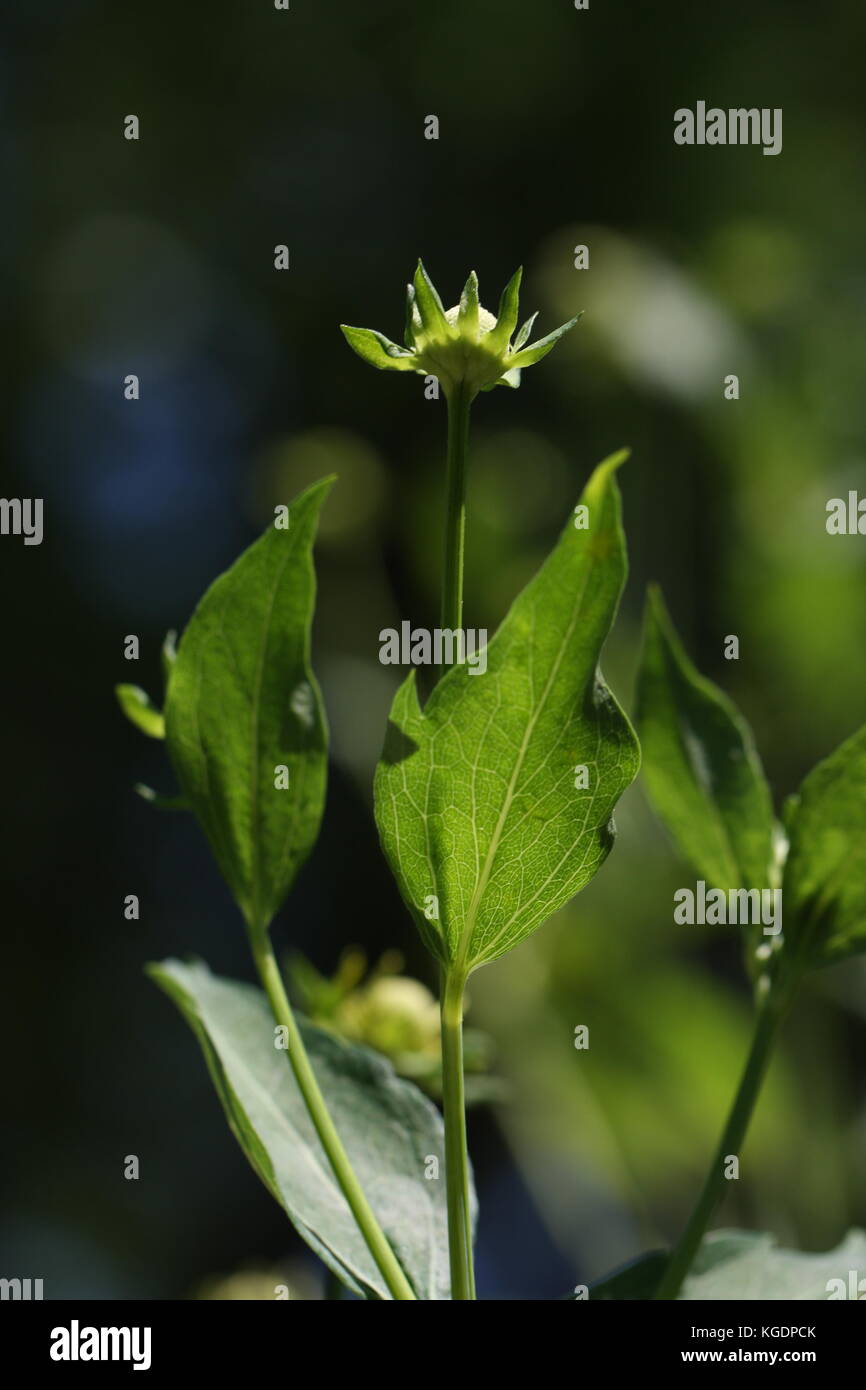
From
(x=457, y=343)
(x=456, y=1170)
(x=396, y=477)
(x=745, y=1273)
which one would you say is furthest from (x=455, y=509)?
(x=396, y=477)

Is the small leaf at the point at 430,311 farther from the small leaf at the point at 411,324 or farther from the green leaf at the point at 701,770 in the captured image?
the green leaf at the point at 701,770

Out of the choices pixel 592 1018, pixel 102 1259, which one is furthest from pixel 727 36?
pixel 102 1259

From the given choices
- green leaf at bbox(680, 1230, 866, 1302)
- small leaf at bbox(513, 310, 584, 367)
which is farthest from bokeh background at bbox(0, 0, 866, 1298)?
small leaf at bbox(513, 310, 584, 367)

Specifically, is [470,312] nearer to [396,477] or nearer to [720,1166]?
[720,1166]

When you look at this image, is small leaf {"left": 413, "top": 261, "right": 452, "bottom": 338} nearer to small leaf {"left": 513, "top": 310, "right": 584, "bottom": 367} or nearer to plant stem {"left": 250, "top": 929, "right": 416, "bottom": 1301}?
small leaf {"left": 513, "top": 310, "right": 584, "bottom": 367}

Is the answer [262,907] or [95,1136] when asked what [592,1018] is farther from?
[95,1136]

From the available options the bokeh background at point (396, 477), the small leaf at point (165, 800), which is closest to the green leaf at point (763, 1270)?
the small leaf at point (165, 800)
